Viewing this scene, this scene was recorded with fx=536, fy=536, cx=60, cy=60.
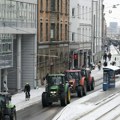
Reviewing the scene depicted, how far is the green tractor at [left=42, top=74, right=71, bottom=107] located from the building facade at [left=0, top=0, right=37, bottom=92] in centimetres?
790

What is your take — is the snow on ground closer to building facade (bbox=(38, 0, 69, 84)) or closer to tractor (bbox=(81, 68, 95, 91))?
tractor (bbox=(81, 68, 95, 91))

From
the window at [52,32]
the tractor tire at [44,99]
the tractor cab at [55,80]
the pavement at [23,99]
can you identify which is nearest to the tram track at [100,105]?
the tractor cab at [55,80]

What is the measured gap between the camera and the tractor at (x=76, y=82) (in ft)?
143

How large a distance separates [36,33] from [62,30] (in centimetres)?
1148

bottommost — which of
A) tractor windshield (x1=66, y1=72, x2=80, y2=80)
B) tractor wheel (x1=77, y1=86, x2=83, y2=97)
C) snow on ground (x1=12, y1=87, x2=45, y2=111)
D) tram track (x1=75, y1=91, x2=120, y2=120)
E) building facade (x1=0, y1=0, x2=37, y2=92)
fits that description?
snow on ground (x1=12, y1=87, x2=45, y2=111)

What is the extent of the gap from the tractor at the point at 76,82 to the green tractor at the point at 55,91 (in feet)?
15.1

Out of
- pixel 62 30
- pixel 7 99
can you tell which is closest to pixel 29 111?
pixel 7 99

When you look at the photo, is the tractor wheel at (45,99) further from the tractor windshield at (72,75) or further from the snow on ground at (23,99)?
the tractor windshield at (72,75)

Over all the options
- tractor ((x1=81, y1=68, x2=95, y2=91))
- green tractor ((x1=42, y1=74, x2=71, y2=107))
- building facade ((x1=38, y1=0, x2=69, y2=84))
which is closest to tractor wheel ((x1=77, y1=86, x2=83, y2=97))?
tractor ((x1=81, y1=68, x2=95, y2=91))

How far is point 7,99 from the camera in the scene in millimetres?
28547

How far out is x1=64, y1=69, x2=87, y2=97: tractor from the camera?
143ft

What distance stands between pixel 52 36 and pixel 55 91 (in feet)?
77.8

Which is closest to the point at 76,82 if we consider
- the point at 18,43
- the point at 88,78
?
the point at 88,78

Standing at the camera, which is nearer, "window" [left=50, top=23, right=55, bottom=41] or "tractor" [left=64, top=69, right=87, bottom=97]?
"tractor" [left=64, top=69, right=87, bottom=97]
